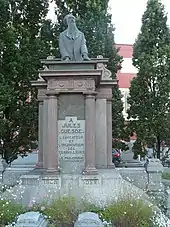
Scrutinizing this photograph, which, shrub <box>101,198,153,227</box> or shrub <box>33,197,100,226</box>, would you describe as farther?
shrub <box>33,197,100,226</box>

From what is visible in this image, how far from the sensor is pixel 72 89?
12500 mm

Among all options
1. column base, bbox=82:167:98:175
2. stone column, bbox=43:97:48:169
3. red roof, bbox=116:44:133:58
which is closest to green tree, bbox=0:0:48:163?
stone column, bbox=43:97:48:169

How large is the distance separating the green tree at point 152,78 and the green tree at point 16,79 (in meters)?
5.56

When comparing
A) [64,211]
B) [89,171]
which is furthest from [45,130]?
[64,211]

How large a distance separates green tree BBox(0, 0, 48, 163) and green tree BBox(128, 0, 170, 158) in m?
5.56

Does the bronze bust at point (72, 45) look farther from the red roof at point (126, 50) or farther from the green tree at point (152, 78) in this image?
the red roof at point (126, 50)

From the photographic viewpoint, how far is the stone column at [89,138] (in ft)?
39.9

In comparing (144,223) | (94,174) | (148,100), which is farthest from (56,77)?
(148,100)

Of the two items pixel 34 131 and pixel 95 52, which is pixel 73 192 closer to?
pixel 34 131

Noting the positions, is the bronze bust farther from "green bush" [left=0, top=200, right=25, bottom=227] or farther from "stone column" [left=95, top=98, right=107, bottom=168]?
"green bush" [left=0, top=200, right=25, bottom=227]

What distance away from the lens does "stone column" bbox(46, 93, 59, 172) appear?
1220 centimetres

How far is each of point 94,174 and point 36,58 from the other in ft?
40.3

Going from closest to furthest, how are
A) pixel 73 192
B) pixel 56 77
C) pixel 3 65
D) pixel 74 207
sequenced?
pixel 74 207
pixel 73 192
pixel 56 77
pixel 3 65

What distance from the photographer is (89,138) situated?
1222 centimetres
